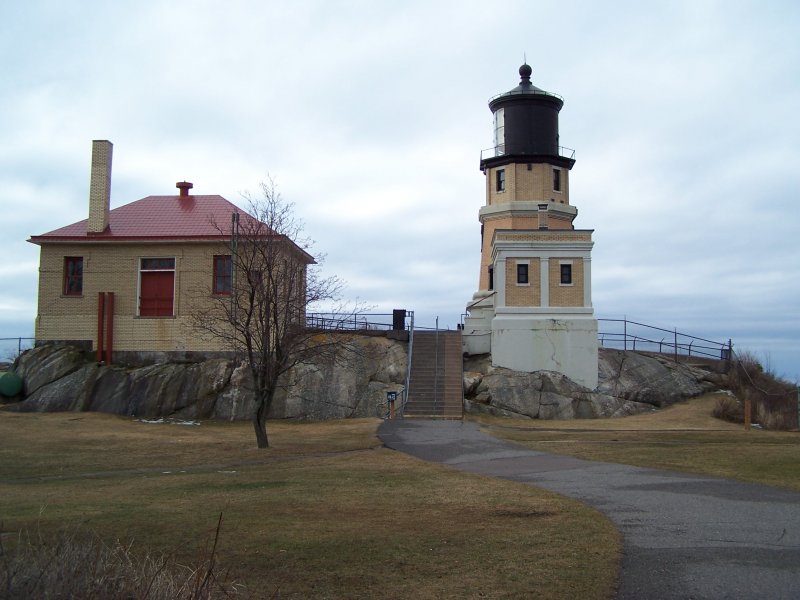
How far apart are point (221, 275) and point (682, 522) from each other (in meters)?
26.0

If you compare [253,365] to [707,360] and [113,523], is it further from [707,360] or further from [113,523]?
[707,360]

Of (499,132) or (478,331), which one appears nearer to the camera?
(478,331)

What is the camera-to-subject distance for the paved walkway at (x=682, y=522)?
22.5 feet

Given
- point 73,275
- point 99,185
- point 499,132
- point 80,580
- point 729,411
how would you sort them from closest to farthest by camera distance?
point 80,580
point 729,411
point 99,185
point 73,275
point 499,132

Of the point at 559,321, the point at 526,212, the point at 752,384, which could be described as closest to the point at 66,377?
the point at 559,321

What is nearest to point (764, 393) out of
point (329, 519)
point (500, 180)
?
point (500, 180)

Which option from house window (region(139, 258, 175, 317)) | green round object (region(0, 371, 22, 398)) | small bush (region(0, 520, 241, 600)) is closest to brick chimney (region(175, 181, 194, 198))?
house window (region(139, 258, 175, 317))

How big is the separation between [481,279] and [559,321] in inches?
408

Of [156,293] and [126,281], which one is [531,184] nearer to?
[156,293]

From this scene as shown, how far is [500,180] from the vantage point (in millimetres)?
42906

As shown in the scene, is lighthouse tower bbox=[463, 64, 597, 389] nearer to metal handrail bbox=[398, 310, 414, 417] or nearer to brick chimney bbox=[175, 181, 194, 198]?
metal handrail bbox=[398, 310, 414, 417]

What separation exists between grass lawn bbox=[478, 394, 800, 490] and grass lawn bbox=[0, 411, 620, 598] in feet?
15.6

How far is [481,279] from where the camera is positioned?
146 ft

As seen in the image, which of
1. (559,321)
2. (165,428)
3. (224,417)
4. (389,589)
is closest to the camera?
(389,589)
